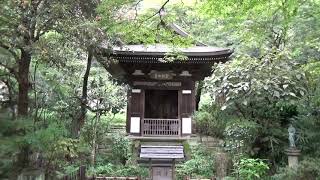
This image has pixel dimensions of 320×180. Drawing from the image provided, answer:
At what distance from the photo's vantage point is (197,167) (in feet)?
39.3

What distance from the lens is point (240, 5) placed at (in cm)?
786

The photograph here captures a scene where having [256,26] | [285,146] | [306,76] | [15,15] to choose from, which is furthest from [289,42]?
[15,15]

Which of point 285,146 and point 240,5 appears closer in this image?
point 240,5

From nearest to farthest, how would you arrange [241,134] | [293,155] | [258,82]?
[293,155]
[258,82]
[241,134]

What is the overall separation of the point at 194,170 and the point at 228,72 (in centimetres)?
351

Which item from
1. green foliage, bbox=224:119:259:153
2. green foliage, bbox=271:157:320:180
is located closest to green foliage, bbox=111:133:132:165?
green foliage, bbox=224:119:259:153

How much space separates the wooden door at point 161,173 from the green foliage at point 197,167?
315mm

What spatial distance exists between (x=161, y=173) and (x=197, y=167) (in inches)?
48.3

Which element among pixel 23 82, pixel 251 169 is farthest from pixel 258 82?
pixel 23 82

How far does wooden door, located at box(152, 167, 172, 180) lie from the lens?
39.4ft

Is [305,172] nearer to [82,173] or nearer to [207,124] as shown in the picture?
[82,173]

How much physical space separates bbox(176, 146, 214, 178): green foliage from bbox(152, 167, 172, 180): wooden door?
32 centimetres

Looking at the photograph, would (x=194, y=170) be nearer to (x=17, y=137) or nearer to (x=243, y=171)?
(x=243, y=171)

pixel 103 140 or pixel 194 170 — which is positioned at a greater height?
pixel 103 140
